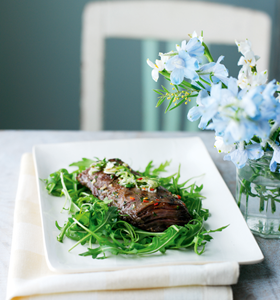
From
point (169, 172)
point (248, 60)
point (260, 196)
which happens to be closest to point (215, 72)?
point (248, 60)

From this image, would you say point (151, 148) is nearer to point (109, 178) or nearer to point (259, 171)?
point (109, 178)

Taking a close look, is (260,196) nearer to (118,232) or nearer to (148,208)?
(148,208)

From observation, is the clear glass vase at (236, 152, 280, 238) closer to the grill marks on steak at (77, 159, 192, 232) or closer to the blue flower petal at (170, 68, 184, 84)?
the grill marks on steak at (77, 159, 192, 232)

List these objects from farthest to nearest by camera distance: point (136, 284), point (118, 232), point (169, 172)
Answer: point (169, 172)
point (118, 232)
point (136, 284)

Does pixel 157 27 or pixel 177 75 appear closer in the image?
pixel 177 75

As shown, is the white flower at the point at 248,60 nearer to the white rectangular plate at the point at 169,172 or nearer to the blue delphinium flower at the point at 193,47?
the blue delphinium flower at the point at 193,47

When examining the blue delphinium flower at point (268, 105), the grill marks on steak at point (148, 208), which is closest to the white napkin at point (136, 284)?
the grill marks on steak at point (148, 208)

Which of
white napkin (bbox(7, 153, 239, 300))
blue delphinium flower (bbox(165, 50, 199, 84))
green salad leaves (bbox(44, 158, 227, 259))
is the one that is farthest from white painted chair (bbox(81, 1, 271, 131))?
white napkin (bbox(7, 153, 239, 300))
